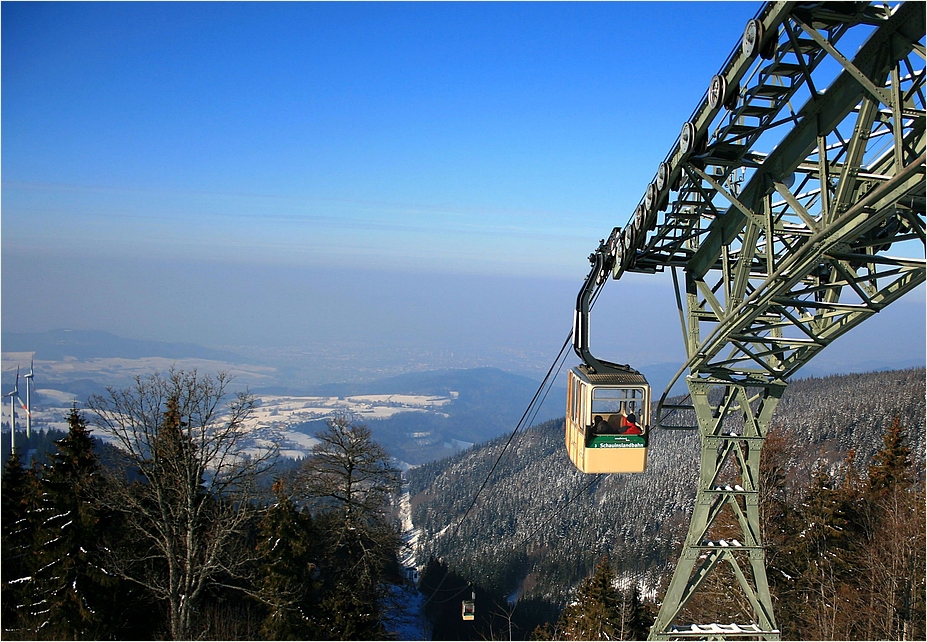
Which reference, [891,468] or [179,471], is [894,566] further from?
[179,471]

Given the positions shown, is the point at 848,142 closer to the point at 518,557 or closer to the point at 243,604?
the point at 243,604

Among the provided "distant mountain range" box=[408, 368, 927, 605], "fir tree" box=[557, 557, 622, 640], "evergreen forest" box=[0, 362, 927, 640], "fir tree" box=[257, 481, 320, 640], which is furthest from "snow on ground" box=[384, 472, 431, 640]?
"distant mountain range" box=[408, 368, 927, 605]

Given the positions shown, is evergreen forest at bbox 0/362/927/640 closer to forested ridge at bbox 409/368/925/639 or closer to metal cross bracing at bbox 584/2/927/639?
metal cross bracing at bbox 584/2/927/639

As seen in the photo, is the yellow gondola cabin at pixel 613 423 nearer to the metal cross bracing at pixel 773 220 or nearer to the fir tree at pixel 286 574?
the metal cross bracing at pixel 773 220

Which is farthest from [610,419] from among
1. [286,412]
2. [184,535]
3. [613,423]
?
[286,412]

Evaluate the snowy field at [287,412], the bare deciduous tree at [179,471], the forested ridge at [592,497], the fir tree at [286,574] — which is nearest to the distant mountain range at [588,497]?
the forested ridge at [592,497]

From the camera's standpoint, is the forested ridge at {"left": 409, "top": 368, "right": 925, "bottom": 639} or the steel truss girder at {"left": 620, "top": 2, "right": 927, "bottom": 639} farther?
the forested ridge at {"left": 409, "top": 368, "right": 925, "bottom": 639}
